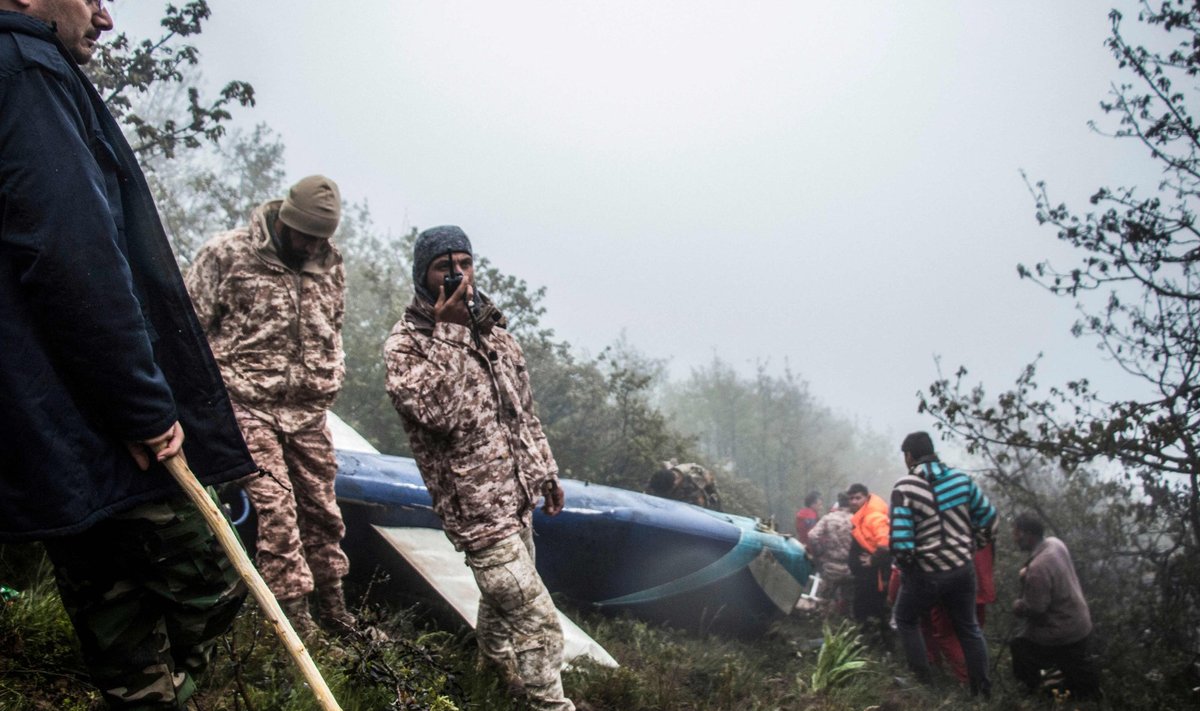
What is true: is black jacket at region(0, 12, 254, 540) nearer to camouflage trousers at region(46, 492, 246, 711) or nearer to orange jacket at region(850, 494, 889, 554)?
camouflage trousers at region(46, 492, 246, 711)

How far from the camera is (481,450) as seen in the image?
11.1 feet

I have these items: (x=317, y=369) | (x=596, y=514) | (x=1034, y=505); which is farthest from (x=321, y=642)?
(x=1034, y=505)

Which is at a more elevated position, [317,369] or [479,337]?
[479,337]

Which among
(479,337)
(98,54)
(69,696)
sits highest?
(98,54)

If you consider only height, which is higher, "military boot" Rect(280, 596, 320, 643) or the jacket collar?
the jacket collar

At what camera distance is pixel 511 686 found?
3365 mm

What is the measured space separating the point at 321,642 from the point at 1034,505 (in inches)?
338

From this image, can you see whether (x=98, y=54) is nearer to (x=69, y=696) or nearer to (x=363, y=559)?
(x=363, y=559)

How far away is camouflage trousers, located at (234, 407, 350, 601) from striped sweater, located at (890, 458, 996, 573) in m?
4.52

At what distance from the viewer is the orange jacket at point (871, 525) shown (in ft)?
28.9

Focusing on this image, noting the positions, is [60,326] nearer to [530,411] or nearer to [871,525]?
[530,411]

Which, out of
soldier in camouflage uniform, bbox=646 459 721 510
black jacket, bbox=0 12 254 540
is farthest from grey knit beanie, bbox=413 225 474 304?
soldier in camouflage uniform, bbox=646 459 721 510

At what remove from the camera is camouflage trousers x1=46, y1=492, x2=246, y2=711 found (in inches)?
66.7

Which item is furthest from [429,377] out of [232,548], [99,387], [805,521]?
[805,521]
